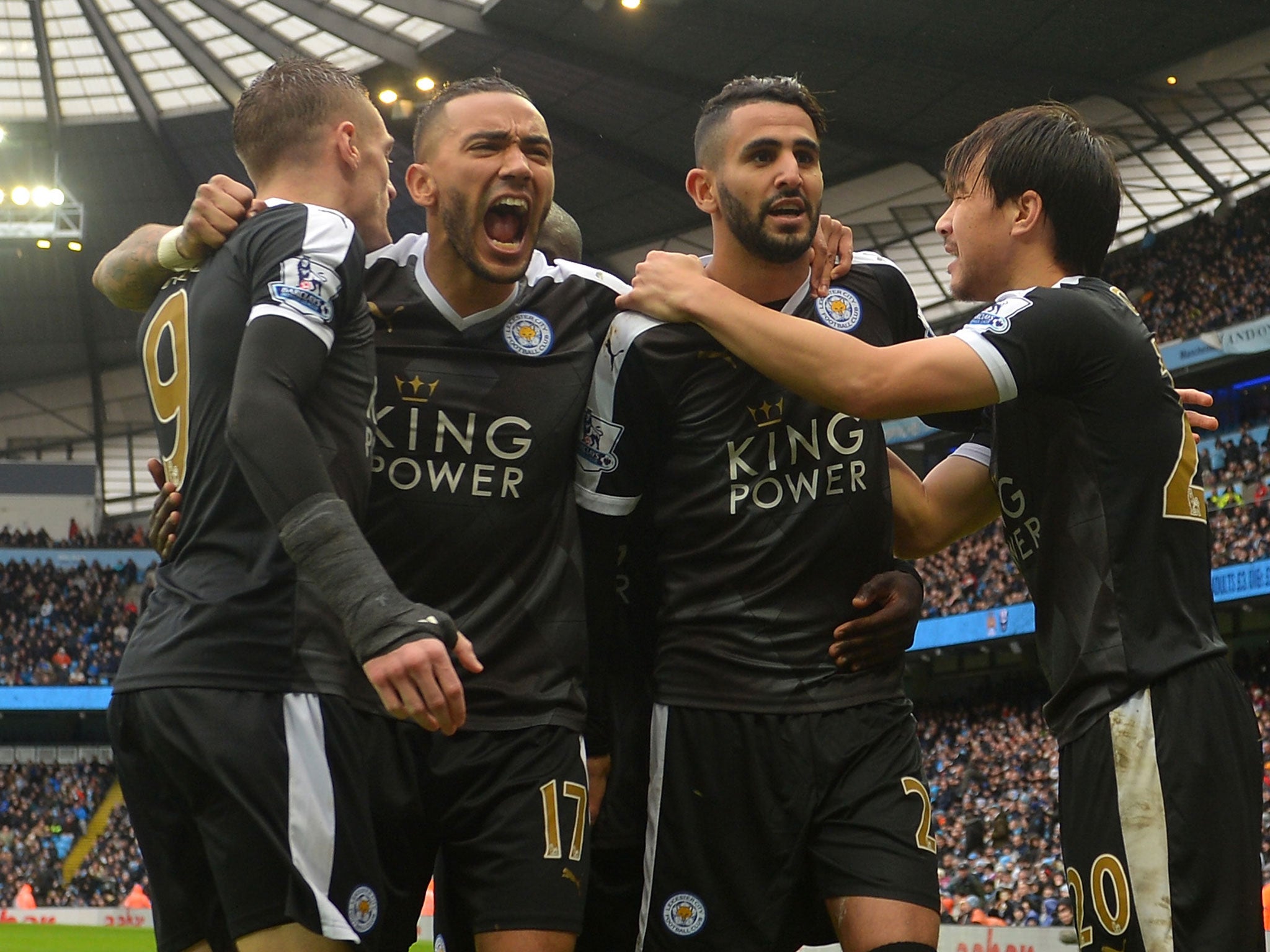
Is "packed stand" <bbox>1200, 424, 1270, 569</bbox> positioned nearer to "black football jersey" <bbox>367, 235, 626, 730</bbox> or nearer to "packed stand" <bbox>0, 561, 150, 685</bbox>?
"black football jersey" <bbox>367, 235, 626, 730</bbox>

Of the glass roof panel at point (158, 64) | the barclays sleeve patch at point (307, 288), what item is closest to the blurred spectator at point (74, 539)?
the glass roof panel at point (158, 64)

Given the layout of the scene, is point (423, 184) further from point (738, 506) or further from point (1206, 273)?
point (1206, 273)

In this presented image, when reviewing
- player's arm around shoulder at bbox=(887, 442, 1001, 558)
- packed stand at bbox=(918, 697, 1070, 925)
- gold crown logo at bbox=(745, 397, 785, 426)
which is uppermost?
gold crown logo at bbox=(745, 397, 785, 426)

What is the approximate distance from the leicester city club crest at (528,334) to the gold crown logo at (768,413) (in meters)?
0.60

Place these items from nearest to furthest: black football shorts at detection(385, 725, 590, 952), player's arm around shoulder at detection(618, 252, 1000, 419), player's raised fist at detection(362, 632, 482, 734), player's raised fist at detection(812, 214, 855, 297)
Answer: player's raised fist at detection(362, 632, 482, 734), player's arm around shoulder at detection(618, 252, 1000, 419), black football shorts at detection(385, 725, 590, 952), player's raised fist at detection(812, 214, 855, 297)

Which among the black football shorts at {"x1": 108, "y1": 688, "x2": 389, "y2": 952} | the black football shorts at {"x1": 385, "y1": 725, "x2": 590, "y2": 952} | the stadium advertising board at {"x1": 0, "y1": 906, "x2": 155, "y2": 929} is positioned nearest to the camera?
the black football shorts at {"x1": 108, "y1": 688, "x2": 389, "y2": 952}

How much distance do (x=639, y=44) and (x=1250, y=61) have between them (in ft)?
33.6

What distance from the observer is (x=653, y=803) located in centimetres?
398

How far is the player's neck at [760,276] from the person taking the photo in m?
4.10

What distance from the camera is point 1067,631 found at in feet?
11.3

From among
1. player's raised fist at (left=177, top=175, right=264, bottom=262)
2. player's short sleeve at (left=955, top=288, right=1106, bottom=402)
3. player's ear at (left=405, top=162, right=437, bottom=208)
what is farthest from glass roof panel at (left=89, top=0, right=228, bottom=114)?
player's short sleeve at (left=955, top=288, right=1106, bottom=402)

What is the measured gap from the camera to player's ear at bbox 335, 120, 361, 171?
360 centimetres

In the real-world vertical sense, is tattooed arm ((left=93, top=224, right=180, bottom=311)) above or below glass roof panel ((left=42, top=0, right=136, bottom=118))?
below

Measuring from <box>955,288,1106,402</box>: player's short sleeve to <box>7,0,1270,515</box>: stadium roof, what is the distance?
1775 cm
